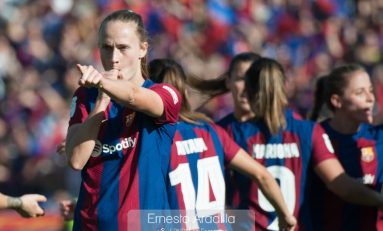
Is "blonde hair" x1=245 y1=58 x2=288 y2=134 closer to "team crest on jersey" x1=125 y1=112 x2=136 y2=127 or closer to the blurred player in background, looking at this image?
the blurred player in background

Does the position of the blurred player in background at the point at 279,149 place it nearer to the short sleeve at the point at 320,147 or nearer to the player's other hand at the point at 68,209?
the short sleeve at the point at 320,147

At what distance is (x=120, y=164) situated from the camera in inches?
206

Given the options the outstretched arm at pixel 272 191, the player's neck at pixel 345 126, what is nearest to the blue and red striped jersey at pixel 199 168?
the outstretched arm at pixel 272 191

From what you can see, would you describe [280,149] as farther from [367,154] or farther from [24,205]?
[24,205]

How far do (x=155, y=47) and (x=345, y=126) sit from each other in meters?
9.08

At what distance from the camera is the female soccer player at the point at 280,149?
681 cm

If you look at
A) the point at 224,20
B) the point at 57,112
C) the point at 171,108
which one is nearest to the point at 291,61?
the point at 224,20

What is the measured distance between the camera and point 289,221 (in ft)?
20.7

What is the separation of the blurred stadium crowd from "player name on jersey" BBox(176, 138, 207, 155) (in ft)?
24.4

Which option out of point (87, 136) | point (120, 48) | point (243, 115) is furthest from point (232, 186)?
point (87, 136)

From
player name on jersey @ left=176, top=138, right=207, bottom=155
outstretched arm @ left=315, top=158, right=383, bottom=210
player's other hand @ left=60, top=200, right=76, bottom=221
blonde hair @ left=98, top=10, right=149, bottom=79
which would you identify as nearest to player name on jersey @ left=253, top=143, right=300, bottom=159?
outstretched arm @ left=315, top=158, right=383, bottom=210

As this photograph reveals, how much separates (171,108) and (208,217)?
1.11 metres

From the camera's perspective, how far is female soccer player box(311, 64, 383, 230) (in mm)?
6984

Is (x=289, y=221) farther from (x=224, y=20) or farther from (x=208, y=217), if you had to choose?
(x=224, y=20)
